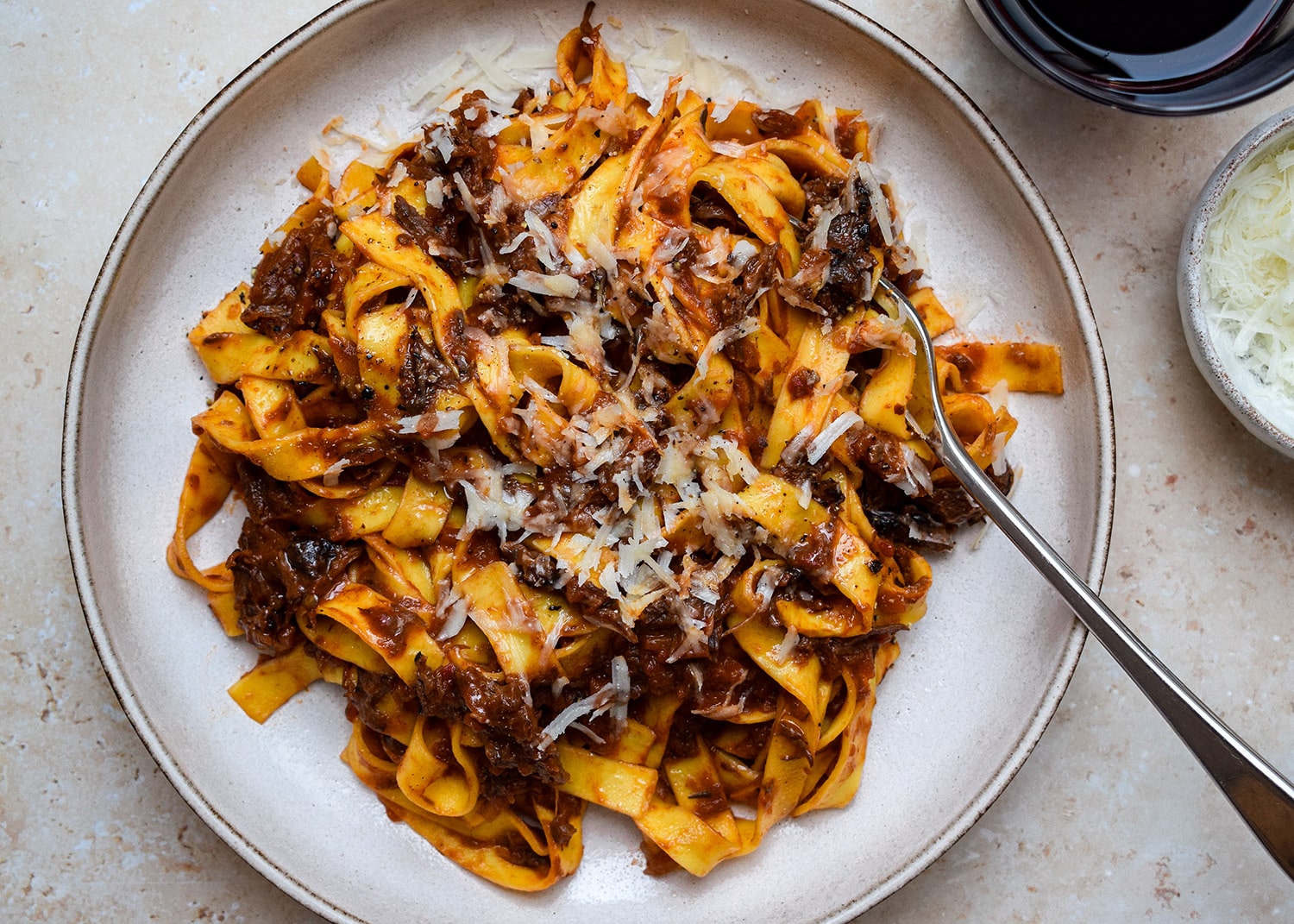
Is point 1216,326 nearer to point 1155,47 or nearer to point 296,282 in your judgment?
point 1155,47

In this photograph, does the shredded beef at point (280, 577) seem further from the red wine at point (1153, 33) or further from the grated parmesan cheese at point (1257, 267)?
the grated parmesan cheese at point (1257, 267)

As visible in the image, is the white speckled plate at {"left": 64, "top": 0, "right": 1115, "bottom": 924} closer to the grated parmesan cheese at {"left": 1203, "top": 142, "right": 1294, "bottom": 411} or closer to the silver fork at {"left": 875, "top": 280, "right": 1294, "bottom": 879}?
the silver fork at {"left": 875, "top": 280, "right": 1294, "bottom": 879}

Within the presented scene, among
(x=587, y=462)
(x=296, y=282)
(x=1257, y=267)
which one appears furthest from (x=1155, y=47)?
(x=296, y=282)

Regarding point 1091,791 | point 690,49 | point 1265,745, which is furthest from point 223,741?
point 1265,745

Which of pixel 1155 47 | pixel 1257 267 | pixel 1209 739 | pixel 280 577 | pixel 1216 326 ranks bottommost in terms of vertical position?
pixel 1209 739

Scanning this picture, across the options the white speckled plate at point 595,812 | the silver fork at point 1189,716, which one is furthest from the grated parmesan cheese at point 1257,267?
the silver fork at point 1189,716

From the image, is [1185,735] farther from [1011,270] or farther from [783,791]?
[1011,270]
